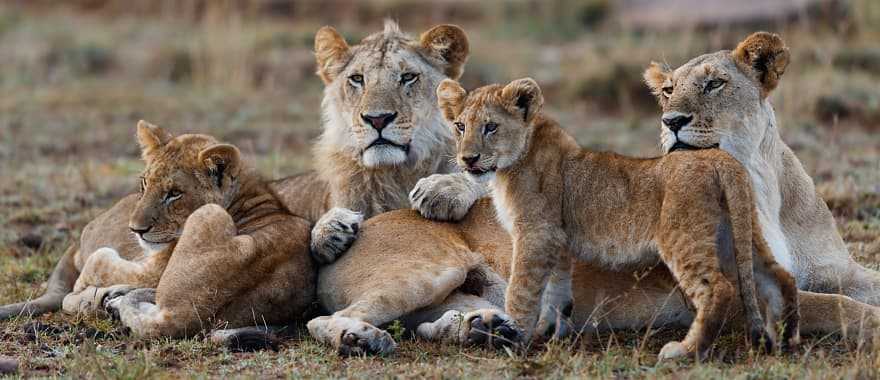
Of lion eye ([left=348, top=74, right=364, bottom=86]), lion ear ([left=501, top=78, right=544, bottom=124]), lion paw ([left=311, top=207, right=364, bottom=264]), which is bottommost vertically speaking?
lion paw ([left=311, top=207, right=364, bottom=264])

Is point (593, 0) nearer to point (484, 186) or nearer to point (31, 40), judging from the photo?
point (31, 40)

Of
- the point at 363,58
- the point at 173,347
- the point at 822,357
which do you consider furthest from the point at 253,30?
the point at 822,357

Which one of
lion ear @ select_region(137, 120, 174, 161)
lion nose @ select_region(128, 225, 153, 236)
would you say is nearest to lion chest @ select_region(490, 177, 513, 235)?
lion nose @ select_region(128, 225, 153, 236)

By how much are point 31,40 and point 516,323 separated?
12.7 metres

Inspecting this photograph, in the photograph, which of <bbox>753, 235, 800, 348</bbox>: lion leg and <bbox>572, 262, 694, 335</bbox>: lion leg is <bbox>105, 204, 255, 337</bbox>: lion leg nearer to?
<bbox>572, 262, 694, 335</bbox>: lion leg

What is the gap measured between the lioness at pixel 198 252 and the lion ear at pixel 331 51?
2.70ft

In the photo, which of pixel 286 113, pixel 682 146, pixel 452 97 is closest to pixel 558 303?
pixel 682 146

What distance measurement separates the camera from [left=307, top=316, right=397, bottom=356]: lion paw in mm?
4770

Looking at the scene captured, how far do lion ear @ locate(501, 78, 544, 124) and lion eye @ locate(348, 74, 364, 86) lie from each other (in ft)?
4.67

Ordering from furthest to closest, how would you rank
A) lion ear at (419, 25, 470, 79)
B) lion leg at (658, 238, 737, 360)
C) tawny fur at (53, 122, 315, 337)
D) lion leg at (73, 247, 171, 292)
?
lion ear at (419, 25, 470, 79) → lion leg at (73, 247, 171, 292) → tawny fur at (53, 122, 315, 337) → lion leg at (658, 238, 737, 360)

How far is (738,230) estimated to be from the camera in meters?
4.36

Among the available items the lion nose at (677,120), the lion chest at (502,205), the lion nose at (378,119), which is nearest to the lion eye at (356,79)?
the lion nose at (378,119)

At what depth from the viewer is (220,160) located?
5605 mm

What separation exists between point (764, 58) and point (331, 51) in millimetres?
2303
